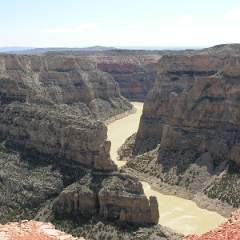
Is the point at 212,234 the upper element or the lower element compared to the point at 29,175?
upper

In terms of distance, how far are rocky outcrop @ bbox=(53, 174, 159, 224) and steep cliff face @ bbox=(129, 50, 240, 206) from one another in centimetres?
1660

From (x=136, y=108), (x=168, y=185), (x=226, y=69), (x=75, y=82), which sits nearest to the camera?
(x=168, y=185)

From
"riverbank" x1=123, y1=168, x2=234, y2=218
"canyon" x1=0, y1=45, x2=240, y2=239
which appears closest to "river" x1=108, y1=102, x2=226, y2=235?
"canyon" x1=0, y1=45, x2=240, y2=239

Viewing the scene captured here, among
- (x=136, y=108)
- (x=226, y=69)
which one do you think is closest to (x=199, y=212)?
(x=226, y=69)

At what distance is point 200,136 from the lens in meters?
76.8

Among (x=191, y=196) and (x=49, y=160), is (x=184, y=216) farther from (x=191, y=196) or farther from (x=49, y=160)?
(x=49, y=160)

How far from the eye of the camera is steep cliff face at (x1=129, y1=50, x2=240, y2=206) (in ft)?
230

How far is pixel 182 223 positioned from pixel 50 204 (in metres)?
14.1

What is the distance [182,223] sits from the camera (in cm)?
6075

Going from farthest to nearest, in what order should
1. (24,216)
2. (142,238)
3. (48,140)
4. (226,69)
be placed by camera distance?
(226,69), (48,140), (24,216), (142,238)

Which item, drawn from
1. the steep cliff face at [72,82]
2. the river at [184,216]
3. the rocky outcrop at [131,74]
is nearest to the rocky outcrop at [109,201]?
the river at [184,216]

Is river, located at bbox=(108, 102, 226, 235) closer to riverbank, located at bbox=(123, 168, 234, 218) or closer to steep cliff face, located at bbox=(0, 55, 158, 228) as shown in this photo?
riverbank, located at bbox=(123, 168, 234, 218)

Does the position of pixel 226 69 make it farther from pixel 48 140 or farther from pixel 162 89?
pixel 48 140

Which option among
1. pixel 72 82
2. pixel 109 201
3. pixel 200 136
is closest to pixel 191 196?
pixel 200 136
